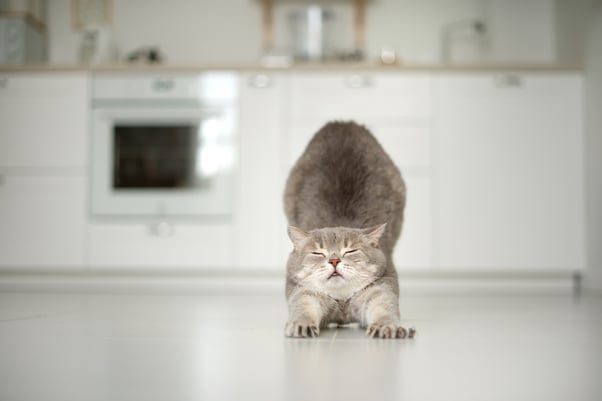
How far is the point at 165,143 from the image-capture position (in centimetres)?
385

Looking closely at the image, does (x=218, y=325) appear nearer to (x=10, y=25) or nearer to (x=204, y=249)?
(x=204, y=249)

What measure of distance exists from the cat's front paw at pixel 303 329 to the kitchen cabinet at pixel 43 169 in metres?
2.30

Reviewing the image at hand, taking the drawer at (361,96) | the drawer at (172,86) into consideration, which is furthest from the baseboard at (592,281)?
the drawer at (172,86)

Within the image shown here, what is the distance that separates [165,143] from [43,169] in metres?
0.67

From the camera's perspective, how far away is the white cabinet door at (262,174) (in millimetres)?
3777

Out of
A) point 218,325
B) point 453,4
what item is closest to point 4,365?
point 218,325

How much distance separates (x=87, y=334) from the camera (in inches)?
76.8

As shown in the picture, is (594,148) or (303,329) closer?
(303,329)

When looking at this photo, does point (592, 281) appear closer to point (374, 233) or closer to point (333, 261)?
point (374, 233)

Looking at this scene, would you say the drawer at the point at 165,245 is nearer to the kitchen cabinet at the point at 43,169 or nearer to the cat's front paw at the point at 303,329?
the kitchen cabinet at the point at 43,169

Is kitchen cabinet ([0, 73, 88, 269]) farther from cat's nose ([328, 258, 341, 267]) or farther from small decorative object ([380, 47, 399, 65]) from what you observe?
cat's nose ([328, 258, 341, 267])

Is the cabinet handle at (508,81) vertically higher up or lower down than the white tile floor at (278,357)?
higher up

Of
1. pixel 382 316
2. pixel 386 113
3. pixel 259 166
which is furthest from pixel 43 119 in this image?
pixel 382 316

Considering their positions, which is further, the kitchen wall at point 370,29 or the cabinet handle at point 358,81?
the kitchen wall at point 370,29
